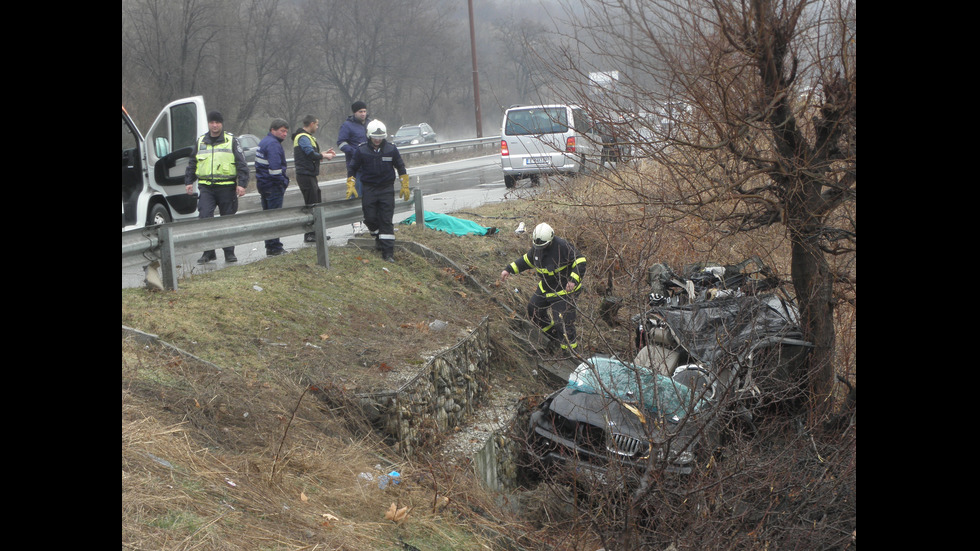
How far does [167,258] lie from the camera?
671cm

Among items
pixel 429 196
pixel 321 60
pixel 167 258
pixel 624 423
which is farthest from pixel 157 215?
pixel 321 60

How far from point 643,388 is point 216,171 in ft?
19.7

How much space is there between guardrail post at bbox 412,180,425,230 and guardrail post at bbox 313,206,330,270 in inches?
90.7

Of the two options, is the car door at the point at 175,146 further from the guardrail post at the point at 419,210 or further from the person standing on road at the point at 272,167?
the guardrail post at the point at 419,210

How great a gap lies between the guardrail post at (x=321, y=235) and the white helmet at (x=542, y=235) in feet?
7.97

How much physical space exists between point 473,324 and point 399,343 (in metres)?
1.54

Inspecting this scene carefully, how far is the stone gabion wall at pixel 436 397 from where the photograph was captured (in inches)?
247

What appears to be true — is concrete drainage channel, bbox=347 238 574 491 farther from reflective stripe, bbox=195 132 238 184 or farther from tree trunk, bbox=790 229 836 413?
reflective stripe, bbox=195 132 238 184

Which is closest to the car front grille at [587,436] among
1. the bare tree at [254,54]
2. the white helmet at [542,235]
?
the white helmet at [542,235]

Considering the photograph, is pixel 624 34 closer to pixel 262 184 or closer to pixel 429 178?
pixel 262 184

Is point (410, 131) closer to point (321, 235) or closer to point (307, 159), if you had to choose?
point (307, 159)

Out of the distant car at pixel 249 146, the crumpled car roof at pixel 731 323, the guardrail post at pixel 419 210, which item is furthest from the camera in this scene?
the distant car at pixel 249 146
